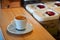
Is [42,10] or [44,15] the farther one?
[42,10]

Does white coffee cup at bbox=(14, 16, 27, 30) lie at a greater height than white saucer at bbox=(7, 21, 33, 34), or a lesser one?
greater

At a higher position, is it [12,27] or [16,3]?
[12,27]

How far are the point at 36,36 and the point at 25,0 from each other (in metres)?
1.00

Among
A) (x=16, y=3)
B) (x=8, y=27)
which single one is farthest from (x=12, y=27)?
(x=16, y=3)

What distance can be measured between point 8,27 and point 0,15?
32cm

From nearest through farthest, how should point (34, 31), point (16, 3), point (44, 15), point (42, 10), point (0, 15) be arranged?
1. point (34, 31)
2. point (0, 15)
3. point (44, 15)
4. point (42, 10)
5. point (16, 3)

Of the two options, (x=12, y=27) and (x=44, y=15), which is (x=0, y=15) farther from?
(x=44, y=15)

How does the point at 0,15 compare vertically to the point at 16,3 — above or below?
above

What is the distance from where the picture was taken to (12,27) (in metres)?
1.06

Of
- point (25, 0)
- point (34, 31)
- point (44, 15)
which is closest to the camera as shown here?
point (34, 31)

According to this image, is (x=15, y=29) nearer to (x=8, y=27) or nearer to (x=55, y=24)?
(x=8, y=27)

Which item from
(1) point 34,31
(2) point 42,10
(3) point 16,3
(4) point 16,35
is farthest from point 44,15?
(3) point 16,3

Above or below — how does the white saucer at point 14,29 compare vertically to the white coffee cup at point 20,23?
below

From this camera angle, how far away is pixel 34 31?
104 centimetres
